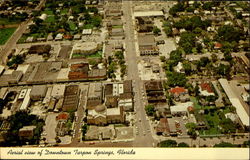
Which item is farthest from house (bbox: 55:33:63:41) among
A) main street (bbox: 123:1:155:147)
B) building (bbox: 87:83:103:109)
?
building (bbox: 87:83:103:109)

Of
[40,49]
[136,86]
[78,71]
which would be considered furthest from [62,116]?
[40,49]

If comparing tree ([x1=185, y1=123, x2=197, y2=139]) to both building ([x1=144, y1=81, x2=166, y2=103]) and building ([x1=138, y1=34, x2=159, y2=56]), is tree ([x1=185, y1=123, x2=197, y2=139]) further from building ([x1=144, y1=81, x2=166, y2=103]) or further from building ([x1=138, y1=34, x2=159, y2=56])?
building ([x1=138, y1=34, x2=159, y2=56])

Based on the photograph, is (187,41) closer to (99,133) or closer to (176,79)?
(176,79)

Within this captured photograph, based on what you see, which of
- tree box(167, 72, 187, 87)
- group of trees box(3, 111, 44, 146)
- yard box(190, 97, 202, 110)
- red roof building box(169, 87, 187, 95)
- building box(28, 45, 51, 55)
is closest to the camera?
group of trees box(3, 111, 44, 146)

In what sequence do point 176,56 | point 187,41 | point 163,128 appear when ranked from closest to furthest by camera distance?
point 163,128
point 176,56
point 187,41

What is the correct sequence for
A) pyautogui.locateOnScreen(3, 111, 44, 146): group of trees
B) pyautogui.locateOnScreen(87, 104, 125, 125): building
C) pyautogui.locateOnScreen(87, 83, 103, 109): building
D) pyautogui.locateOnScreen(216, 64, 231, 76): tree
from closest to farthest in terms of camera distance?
pyautogui.locateOnScreen(3, 111, 44, 146): group of trees, pyautogui.locateOnScreen(87, 104, 125, 125): building, pyautogui.locateOnScreen(87, 83, 103, 109): building, pyautogui.locateOnScreen(216, 64, 231, 76): tree

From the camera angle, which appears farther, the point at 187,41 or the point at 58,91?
the point at 187,41

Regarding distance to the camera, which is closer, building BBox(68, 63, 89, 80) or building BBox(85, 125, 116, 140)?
building BBox(85, 125, 116, 140)
